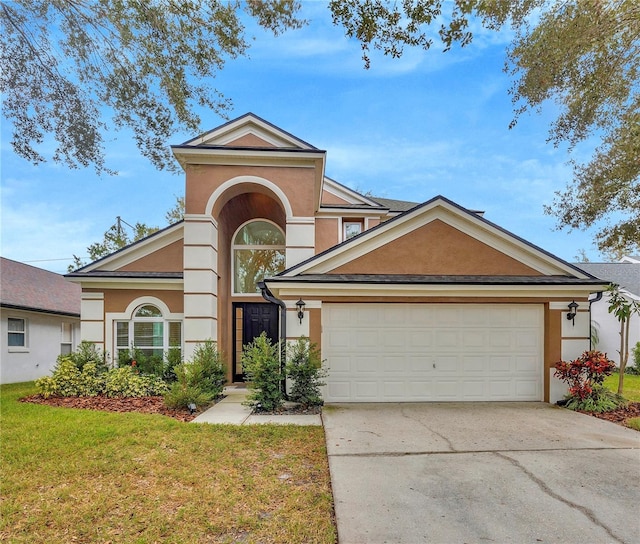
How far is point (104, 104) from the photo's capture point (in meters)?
5.29

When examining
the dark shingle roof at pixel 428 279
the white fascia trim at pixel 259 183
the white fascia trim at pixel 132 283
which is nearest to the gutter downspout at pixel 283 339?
the dark shingle roof at pixel 428 279

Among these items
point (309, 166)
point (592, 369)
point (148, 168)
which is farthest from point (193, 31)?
point (592, 369)

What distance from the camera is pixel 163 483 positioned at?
13.7ft

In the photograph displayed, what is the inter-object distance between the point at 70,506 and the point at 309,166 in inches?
337

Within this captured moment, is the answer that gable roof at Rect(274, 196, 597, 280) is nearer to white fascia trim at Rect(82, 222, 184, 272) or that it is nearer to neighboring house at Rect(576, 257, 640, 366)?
white fascia trim at Rect(82, 222, 184, 272)

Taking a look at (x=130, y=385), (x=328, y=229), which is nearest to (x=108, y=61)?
(x=130, y=385)

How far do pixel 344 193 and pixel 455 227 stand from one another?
628cm

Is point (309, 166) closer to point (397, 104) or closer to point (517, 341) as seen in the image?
point (397, 104)

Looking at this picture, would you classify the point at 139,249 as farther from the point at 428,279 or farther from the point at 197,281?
the point at 428,279

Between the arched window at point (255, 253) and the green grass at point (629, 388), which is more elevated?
the arched window at point (255, 253)

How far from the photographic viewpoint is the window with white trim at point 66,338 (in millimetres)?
16094

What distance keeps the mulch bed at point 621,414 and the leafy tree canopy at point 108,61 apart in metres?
8.61

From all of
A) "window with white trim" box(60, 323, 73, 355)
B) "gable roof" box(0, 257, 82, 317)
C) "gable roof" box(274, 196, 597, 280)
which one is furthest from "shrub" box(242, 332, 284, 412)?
"window with white trim" box(60, 323, 73, 355)

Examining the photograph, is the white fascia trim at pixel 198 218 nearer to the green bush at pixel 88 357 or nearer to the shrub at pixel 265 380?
the shrub at pixel 265 380
